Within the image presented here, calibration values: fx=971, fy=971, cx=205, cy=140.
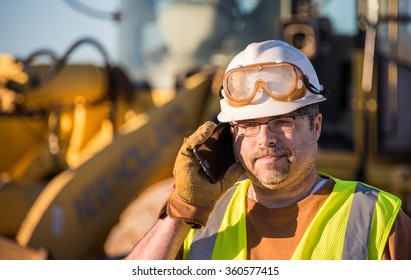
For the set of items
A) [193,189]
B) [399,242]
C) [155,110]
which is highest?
[193,189]

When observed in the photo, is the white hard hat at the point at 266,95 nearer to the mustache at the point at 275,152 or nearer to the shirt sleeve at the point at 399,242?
the mustache at the point at 275,152

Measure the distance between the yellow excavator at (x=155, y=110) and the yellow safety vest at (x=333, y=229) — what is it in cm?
207

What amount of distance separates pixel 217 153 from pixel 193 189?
132mm

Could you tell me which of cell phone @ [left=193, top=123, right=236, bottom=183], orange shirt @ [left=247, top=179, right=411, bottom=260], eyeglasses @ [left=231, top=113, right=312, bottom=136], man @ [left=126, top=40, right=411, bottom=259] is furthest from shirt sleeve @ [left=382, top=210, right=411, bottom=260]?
cell phone @ [left=193, top=123, right=236, bottom=183]

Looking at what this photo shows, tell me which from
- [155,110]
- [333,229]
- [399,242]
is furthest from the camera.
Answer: [155,110]

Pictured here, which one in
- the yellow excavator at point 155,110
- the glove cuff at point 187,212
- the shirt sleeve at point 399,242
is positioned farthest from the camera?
the yellow excavator at point 155,110

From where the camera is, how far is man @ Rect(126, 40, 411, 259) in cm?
242

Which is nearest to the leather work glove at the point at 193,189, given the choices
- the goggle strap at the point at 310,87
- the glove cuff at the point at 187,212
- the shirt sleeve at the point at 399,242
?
the glove cuff at the point at 187,212

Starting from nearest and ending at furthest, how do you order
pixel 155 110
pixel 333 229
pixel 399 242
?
pixel 399 242 < pixel 333 229 < pixel 155 110

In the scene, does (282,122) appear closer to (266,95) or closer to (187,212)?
(266,95)

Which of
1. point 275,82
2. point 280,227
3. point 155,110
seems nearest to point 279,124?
point 275,82

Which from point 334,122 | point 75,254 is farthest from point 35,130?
point 334,122

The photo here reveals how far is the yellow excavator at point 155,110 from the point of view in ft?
16.9

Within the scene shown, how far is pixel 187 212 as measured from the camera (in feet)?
8.02
